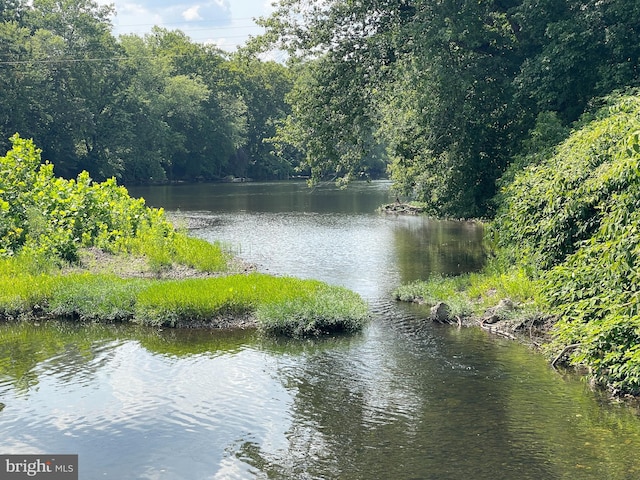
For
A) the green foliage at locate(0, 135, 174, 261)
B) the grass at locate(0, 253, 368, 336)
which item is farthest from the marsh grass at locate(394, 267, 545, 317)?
the green foliage at locate(0, 135, 174, 261)

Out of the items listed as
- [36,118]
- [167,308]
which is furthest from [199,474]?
[36,118]

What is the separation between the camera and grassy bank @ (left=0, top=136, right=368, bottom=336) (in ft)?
52.3

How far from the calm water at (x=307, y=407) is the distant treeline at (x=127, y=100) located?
38.9 metres

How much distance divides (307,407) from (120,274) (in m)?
10.9

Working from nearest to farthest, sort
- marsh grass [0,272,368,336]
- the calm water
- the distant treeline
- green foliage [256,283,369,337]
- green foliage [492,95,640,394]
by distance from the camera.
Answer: the calm water → green foliage [492,95,640,394] → green foliage [256,283,369,337] → marsh grass [0,272,368,336] → the distant treeline

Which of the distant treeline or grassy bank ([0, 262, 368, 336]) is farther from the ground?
the distant treeline

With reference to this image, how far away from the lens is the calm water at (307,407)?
29.1 ft

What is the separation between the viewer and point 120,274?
20.1m

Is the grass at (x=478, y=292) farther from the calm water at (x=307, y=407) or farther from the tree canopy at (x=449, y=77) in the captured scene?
the tree canopy at (x=449, y=77)

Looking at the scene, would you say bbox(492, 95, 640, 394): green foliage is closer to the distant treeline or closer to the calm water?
the calm water

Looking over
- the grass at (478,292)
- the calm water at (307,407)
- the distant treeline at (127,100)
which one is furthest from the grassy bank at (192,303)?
the distant treeline at (127,100)

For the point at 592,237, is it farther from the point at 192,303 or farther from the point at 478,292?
the point at 192,303

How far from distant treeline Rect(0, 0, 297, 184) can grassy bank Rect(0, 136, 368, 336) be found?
2794 centimetres

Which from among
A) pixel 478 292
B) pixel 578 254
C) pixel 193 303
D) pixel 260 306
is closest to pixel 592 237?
pixel 578 254
